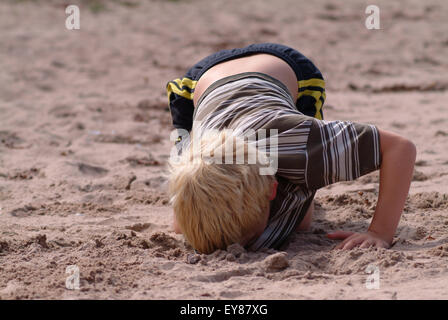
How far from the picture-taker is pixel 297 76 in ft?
9.37

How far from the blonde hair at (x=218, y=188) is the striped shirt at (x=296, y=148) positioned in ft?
0.33

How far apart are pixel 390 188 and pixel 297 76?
0.85m

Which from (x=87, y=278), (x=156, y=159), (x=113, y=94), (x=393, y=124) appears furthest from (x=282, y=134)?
(x=113, y=94)

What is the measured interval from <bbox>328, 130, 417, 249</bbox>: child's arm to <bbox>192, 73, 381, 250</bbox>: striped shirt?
0.16ft

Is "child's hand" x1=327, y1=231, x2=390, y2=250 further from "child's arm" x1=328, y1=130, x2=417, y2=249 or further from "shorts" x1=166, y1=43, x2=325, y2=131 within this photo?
"shorts" x1=166, y1=43, x2=325, y2=131

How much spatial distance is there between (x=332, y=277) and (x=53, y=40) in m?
5.29

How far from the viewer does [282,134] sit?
2.18 m

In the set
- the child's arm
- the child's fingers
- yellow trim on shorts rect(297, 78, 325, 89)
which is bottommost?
the child's fingers

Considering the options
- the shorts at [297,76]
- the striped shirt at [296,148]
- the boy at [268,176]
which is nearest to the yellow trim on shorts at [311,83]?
the shorts at [297,76]

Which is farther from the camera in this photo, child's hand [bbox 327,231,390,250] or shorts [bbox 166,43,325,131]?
shorts [bbox 166,43,325,131]

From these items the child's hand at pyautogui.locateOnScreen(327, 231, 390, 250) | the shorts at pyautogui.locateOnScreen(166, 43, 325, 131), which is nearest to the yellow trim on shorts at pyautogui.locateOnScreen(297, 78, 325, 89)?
the shorts at pyautogui.locateOnScreen(166, 43, 325, 131)

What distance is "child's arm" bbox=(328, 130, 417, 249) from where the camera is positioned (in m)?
2.21

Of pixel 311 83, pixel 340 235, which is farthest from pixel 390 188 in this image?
pixel 311 83

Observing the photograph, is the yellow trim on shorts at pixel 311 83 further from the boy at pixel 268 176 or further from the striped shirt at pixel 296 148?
the striped shirt at pixel 296 148
